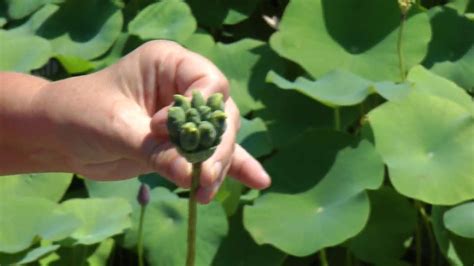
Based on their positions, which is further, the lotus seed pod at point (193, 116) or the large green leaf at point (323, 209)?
the large green leaf at point (323, 209)

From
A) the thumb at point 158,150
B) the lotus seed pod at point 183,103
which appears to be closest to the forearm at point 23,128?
the thumb at point 158,150

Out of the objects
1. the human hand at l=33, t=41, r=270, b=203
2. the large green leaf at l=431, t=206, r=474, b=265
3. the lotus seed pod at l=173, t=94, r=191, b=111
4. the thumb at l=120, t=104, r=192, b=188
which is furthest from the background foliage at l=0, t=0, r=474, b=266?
the lotus seed pod at l=173, t=94, r=191, b=111

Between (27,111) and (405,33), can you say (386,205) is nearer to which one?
(405,33)

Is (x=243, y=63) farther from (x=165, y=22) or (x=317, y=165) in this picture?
(x=317, y=165)

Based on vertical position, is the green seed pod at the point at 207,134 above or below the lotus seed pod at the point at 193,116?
below

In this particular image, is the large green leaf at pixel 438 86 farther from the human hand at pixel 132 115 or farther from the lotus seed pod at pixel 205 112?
the lotus seed pod at pixel 205 112
